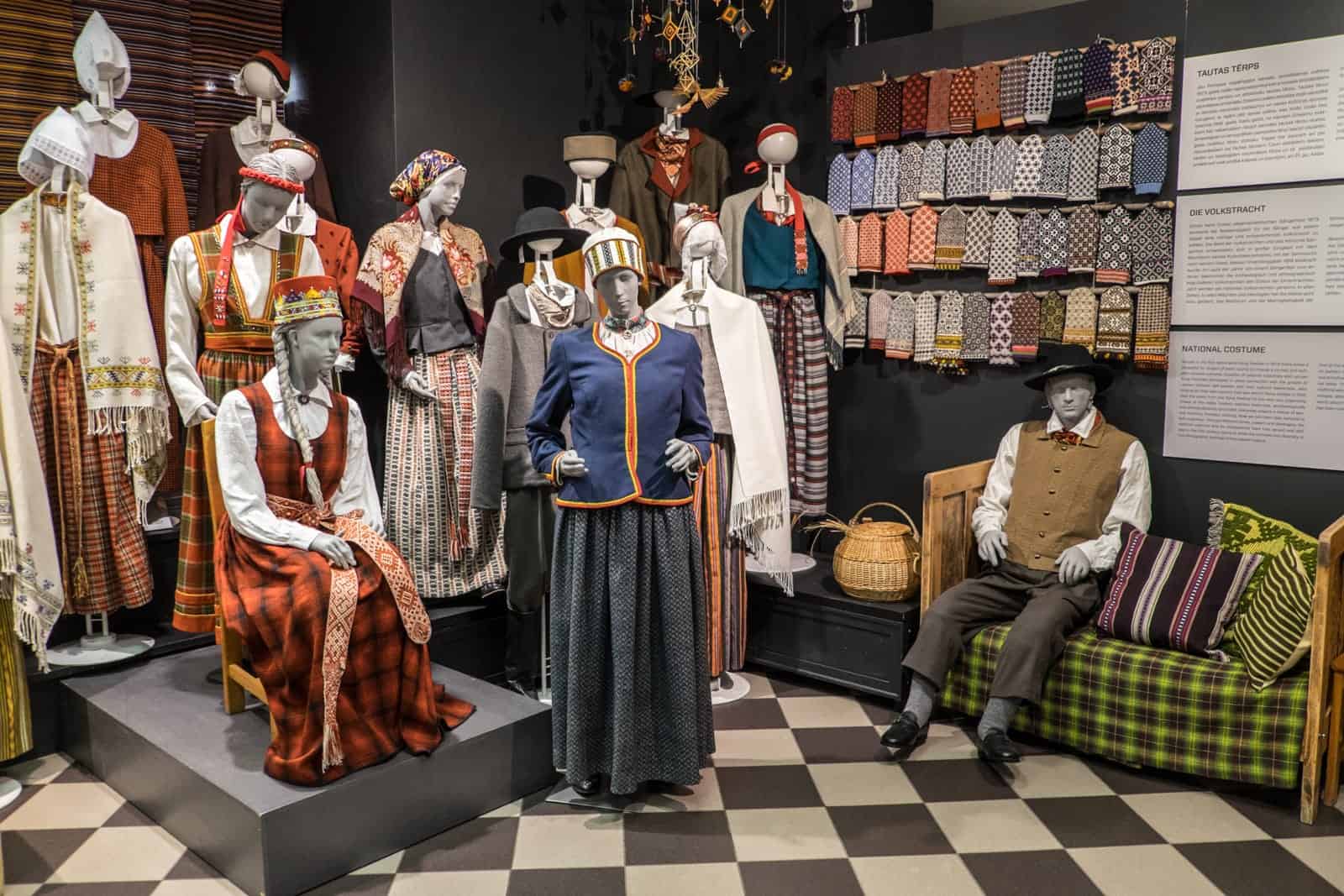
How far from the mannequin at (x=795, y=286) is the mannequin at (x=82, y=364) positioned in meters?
2.32

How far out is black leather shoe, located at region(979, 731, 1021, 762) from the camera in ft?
11.5

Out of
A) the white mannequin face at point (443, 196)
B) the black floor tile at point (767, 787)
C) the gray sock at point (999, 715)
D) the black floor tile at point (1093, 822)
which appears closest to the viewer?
the black floor tile at point (1093, 822)

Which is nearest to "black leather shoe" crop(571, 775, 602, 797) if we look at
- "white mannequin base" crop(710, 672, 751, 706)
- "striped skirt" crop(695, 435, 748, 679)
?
"striped skirt" crop(695, 435, 748, 679)

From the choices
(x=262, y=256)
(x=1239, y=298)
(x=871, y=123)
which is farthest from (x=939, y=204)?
(x=262, y=256)

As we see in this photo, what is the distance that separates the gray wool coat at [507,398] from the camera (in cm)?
362

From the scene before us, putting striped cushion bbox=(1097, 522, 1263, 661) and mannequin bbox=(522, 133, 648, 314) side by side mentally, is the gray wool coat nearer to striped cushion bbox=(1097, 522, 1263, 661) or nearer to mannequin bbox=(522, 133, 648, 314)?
mannequin bbox=(522, 133, 648, 314)

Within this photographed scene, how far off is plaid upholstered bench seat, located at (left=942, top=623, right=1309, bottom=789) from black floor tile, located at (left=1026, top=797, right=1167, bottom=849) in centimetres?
26

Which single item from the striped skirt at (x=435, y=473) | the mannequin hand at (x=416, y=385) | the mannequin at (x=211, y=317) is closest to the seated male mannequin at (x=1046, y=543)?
the striped skirt at (x=435, y=473)

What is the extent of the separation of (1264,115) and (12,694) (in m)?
4.55

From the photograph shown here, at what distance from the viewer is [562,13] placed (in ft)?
15.8

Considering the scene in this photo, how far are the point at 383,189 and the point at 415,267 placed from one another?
54 cm

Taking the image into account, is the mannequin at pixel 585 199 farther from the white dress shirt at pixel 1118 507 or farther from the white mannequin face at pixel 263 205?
the white dress shirt at pixel 1118 507

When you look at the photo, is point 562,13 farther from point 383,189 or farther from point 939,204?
point 939,204

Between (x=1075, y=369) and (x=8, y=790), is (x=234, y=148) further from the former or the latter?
(x=1075, y=369)
